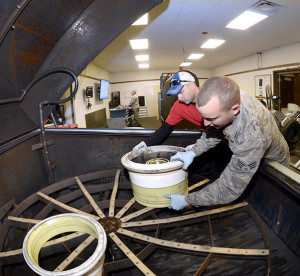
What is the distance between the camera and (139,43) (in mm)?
7676

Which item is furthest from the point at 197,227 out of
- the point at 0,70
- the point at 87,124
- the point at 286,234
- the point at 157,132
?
the point at 87,124

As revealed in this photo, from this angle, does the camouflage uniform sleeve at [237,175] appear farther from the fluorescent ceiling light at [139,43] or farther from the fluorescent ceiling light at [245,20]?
the fluorescent ceiling light at [139,43]

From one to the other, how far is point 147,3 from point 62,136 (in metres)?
2.06

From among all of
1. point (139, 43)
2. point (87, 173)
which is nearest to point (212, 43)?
point (139, 43)

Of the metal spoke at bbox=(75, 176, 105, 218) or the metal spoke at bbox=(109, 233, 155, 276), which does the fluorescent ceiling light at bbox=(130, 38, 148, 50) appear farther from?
the metal spoke at bbox=(109, 233, 155, 276)

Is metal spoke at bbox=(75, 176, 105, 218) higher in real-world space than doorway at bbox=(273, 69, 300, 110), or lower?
lower

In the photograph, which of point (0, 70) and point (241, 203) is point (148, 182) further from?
point (0, 70)

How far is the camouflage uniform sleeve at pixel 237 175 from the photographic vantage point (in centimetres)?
132

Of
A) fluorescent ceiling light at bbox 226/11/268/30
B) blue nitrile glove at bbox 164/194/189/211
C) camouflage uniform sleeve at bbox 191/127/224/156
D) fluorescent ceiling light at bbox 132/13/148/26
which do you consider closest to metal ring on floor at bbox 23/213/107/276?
blue nitrile glove at bbox 164/194/189/211

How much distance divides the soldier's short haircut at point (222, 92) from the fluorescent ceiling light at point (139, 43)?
6.82 metres

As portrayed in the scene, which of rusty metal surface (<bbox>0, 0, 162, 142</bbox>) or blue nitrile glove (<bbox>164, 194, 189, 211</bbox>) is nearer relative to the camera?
blue nitrile glove (<bbox>164, 194, 189, 211</bbox>)

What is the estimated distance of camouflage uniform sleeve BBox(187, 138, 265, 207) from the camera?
1.32m

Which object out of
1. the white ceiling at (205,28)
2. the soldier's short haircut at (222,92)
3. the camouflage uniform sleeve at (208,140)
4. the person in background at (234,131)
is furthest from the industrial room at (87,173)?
the white ceiling at (205,28)

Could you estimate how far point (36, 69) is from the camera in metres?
2.20
